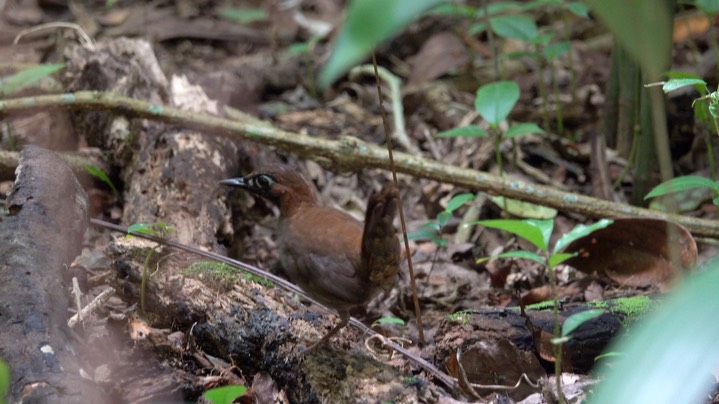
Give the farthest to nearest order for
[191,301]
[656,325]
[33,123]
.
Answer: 1. [33,123]
2. [191,301]
3. [656,325]

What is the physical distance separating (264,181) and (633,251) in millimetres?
1870

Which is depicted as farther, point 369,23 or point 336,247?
point 336,247

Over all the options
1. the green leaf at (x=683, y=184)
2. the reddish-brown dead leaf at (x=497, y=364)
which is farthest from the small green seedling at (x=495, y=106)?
the reddish-brown dead leaf at (x=497, y=364)

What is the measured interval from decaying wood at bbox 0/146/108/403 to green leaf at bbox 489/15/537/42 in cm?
278

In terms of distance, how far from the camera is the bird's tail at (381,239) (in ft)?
8.57

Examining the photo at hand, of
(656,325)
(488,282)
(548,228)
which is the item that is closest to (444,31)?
(488,282)

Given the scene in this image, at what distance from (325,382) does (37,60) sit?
542cm

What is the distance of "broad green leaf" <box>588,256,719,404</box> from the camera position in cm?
100

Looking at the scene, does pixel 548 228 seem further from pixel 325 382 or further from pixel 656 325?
pixel 656 325

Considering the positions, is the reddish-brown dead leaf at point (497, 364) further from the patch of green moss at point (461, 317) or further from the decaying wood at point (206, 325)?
the decaying wood at point (206, 325)

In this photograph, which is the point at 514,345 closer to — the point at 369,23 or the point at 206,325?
the point at 206,325

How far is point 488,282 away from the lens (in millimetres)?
4297

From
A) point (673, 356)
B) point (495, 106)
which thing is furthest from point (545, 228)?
point (495, 106)

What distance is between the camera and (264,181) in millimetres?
3717
